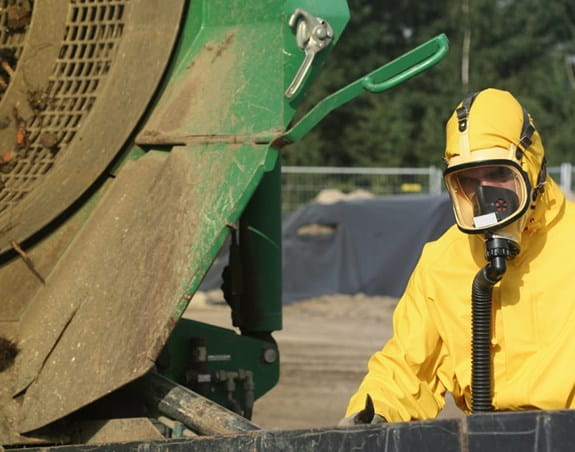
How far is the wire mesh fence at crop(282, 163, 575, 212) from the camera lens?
67.9 ft

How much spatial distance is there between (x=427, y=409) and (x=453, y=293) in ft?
0.92

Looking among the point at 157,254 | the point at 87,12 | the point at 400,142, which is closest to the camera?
the point at 157,254

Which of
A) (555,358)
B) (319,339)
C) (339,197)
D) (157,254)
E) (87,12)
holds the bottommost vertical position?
(555,358)

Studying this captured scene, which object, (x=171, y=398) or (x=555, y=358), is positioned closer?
(x=555, y=358)

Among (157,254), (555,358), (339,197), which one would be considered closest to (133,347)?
(157,254)

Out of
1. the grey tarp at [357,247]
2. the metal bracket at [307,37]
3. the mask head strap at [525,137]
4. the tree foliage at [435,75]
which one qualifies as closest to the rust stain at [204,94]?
the metal bracket at [307,37]

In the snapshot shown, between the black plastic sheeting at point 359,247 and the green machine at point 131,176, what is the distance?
1154 cm

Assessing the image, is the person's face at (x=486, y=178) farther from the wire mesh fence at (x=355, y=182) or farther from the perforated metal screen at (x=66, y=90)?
the wire mesh fence at (x=355, y=182)

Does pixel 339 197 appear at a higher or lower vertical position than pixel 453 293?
higher

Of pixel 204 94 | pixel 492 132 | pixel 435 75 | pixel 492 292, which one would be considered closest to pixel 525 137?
pixel 492 132

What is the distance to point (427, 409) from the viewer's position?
3.18 metres

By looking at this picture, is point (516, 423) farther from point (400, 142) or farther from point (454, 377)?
point (400, 142)

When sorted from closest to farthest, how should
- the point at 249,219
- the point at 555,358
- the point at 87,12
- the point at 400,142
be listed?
the point at 555,358
the point at 87,12
the point at 249,219
the point at 400,142

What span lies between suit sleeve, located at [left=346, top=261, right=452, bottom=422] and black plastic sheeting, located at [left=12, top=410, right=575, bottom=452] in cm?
51
